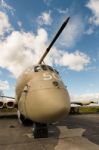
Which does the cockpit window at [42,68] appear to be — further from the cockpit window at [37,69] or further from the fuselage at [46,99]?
the fuselage at [46,99]

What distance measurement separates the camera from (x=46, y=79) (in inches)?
451

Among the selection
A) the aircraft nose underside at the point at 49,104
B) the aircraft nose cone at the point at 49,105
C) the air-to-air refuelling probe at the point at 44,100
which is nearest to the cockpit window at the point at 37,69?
the air-to-air refuelling probe at the point at 44,100

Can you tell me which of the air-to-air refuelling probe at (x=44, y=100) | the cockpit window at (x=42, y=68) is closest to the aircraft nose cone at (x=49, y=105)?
the air-to-air refuelling probe at (x=44, y=100)

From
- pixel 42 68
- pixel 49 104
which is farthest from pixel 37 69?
pixel 49 104

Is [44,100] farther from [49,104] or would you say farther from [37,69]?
[37,69]

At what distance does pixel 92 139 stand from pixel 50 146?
2.60 m

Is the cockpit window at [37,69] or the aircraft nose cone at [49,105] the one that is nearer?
the aircraft nose cone at [49,105]

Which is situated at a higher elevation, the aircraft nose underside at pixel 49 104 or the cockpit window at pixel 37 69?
the cockpit window at pixel 37 69

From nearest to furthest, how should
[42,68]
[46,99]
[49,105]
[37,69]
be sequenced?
1. [49,105]
2. [46,99]
3. [42,68]
4. [37,69]

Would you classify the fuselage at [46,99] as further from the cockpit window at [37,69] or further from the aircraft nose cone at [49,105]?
the cockpit window at [37,69]

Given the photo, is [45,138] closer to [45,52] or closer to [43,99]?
[43,99]

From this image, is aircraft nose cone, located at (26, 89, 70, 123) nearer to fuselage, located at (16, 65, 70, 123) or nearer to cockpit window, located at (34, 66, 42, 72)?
fuselage, located at (16, 65, 70, 123)

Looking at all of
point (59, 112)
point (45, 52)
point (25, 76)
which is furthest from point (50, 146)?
point (45, 52)

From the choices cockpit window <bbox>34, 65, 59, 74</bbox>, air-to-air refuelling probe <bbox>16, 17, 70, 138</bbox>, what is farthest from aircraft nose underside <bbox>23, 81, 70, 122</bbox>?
cockpit window <bbox>34, 65, 59, 74</bbox>
